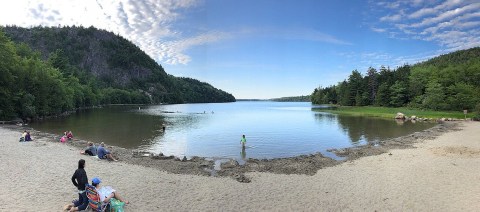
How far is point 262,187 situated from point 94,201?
9.47 metres

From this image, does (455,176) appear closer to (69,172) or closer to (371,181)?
(371,181)

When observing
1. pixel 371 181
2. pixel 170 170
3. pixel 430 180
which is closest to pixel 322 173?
pixel 371 181

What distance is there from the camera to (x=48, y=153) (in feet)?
89.8

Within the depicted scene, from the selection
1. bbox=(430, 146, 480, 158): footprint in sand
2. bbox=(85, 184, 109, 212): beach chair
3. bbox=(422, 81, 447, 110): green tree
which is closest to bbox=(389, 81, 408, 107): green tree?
bbox=(422, 81, 447, 110): green tree

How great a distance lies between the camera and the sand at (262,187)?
1533 cm

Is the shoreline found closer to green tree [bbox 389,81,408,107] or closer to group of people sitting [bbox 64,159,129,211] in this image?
group of people sitting [bbox 64,159,129,211]

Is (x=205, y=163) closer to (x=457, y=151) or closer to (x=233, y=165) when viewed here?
(x=233, y=165)

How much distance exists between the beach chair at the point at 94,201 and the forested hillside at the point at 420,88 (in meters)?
98.0

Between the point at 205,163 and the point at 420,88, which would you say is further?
the point at 420,88

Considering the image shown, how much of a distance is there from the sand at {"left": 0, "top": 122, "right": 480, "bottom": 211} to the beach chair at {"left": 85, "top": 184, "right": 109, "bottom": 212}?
1.39 metres

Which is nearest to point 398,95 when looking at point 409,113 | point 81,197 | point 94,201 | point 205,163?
point 409,113

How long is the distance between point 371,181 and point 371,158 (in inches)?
355

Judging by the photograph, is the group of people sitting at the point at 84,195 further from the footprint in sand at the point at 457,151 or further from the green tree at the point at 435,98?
the green tree at the point at 435,98

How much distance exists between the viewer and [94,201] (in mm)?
13562
